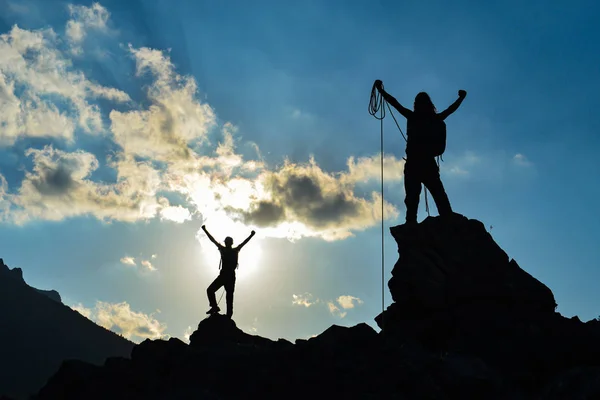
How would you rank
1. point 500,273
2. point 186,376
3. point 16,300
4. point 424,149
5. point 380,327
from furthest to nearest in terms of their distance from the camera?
point 16,300 < point 424,149 < point 380,327 < point 500,273 < point 186,376

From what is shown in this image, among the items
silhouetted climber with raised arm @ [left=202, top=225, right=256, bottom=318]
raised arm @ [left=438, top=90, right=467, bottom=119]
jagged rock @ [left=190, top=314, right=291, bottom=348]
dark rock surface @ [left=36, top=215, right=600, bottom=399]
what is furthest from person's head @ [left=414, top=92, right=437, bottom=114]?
jagged rock @ [left=190, top=314, right=291, bottom=348]

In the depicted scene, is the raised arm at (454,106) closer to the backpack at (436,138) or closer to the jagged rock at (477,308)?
the backpack at (436,138)

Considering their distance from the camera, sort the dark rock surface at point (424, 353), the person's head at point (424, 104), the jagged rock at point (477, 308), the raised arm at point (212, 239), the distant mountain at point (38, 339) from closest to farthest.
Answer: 1. the dark rock surface at point (424, 353)
2. the jagged rock at point (477, 308)
3. the person's head at point (424, 104)
4. the raised arm at point (212, 239)
5. the distant mountain at point (38, 339)

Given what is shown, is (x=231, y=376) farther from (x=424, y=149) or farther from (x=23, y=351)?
(x=23, y=351)

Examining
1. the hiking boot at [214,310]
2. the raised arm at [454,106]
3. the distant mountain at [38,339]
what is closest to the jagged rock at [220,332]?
the hiking boot at [214,310]

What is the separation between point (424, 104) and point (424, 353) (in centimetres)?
833

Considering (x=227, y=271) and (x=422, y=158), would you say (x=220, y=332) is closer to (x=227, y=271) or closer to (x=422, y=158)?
(x=227, y=271)

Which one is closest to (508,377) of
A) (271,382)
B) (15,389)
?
(271,382)

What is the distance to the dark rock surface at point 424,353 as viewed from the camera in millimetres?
9211

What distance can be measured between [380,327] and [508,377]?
4.48m

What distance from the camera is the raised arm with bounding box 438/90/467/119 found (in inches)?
613

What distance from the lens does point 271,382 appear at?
A: 952 centimetres

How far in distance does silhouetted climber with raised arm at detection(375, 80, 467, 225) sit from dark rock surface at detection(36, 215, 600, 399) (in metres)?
0.80

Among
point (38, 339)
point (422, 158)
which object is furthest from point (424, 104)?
point (38, 339)
